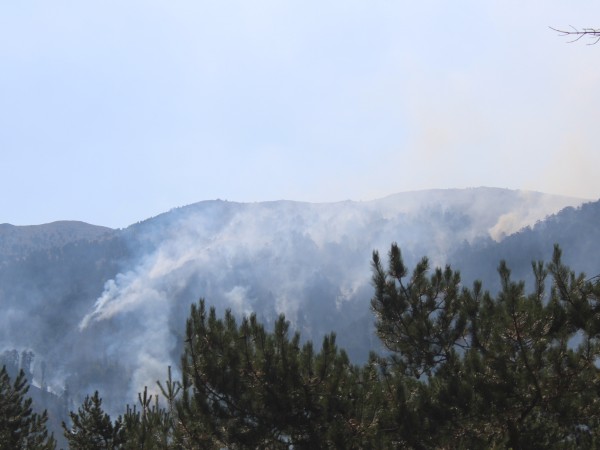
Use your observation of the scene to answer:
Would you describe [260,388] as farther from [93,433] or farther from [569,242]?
[569,242]

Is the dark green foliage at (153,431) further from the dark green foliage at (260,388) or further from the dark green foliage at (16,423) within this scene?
the dark green foliage at (16,423)

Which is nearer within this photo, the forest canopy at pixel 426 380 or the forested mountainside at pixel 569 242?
the forest canopy at pixel 426 380

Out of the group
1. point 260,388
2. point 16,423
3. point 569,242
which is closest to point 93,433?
point 16,423

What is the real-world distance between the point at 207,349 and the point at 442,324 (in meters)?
5.68

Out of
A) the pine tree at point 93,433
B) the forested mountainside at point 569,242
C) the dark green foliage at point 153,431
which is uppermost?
→ the forested mountainside at point 569,242

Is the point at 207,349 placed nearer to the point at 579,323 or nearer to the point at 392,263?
the point at 392,263

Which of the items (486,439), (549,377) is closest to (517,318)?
(549,377)

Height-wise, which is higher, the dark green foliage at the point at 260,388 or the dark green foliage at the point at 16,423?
the dark green foliage at the point at 260,388

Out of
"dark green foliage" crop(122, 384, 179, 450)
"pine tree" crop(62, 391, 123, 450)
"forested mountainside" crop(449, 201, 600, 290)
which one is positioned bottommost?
"pine tree" crop(62, 391, 123, 450)

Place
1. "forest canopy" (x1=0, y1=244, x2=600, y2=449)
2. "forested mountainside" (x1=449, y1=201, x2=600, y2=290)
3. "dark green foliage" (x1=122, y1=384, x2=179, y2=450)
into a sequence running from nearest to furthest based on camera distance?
"forest canopy" (x1=0, y1=244, x2=600, y2=449), "dark green foliage" (x1=122, y1=384, x2=179, y2=450), "forested mountainside" (x1=449, y1=201, x2=600, y2=290)

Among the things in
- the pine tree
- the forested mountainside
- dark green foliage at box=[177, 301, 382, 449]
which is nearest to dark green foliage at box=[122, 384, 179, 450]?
dark green foliage at box=[177, 301, 382, 449]

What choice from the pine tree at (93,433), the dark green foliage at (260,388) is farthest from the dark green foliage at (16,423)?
the dark green foliage at (260,388)

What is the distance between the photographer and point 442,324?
15500 millimetres

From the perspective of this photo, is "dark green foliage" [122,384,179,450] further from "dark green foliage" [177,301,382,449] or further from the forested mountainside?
the forested mountainside
